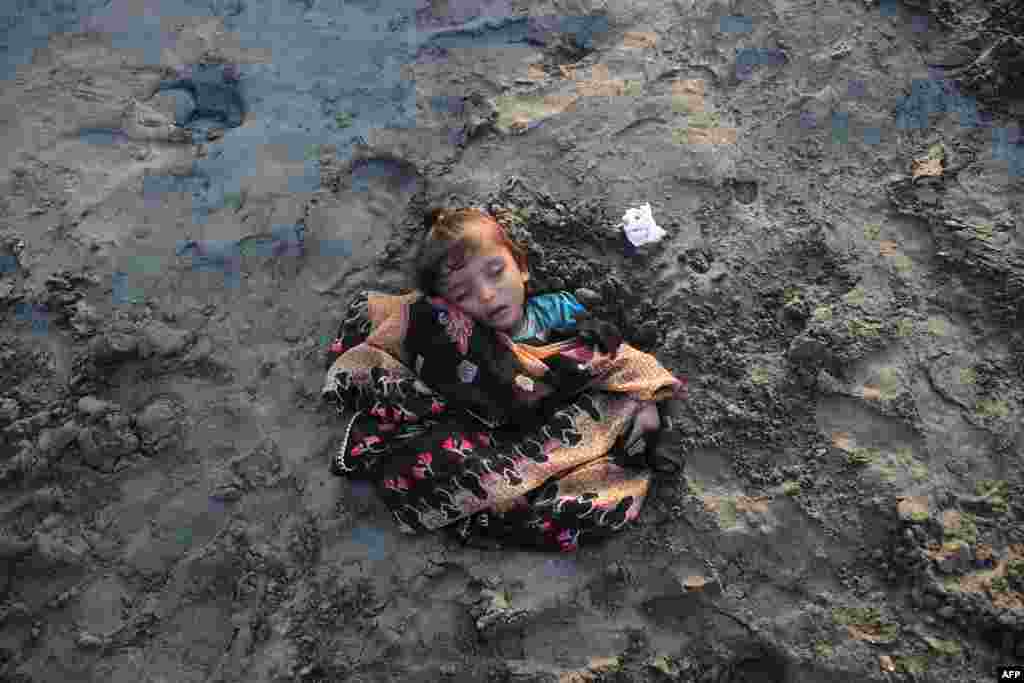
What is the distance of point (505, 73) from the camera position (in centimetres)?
329

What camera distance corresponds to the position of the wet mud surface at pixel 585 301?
215cm

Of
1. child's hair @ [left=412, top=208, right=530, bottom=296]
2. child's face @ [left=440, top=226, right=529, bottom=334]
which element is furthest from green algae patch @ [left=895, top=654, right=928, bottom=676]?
child's hair @ [left=412, top=208, right=530, bottom=296]

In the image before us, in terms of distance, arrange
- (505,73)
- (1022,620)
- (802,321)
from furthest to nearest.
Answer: (505,73), (802,321), (1022,620)

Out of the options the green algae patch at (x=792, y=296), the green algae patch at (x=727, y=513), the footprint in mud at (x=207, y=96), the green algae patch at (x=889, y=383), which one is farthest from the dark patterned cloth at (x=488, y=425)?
the footprint in mud at (x=207, y=96)

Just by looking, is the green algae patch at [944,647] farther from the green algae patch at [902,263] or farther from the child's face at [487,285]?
the child's face at [487,285]

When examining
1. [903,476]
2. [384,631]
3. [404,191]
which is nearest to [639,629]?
[384,631]

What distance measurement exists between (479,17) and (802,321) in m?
1.89

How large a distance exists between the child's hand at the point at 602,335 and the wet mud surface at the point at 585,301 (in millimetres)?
180

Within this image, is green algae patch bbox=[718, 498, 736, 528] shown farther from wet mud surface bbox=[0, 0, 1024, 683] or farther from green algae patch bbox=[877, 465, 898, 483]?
green algae patch bbox=[877, 465, 898, 483]

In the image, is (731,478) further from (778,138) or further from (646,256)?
(778,138)

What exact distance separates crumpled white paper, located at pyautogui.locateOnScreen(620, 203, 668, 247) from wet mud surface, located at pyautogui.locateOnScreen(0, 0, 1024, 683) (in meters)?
0.05

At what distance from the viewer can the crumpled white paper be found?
2.76 m

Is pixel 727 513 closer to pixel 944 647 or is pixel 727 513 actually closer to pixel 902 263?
pixel 944 647

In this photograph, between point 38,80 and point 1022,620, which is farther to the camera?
point 38,80
